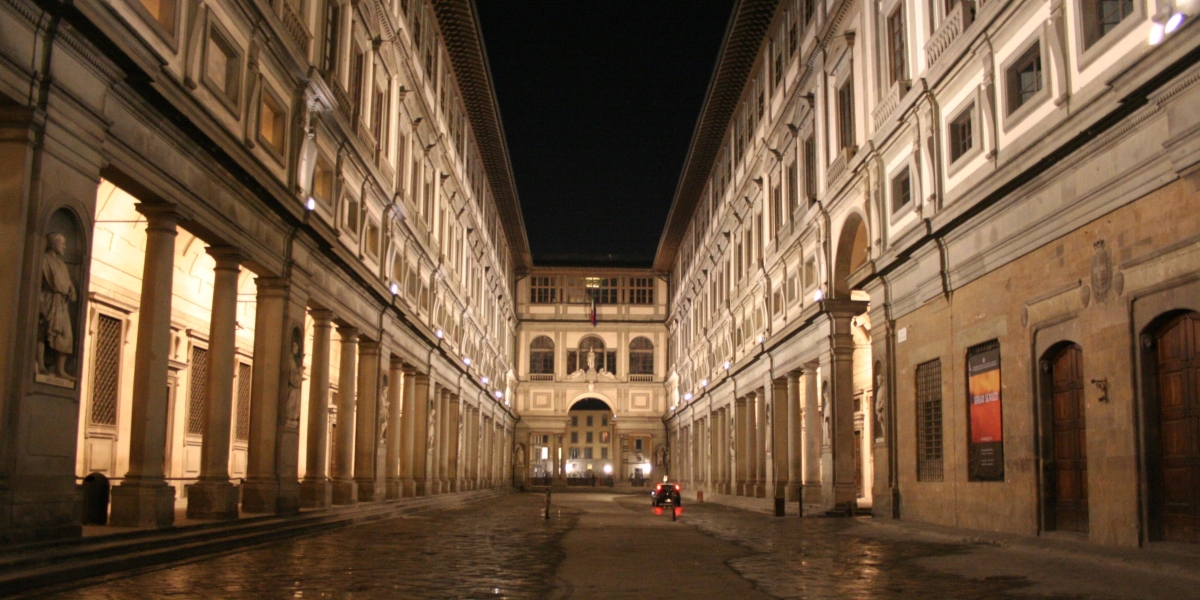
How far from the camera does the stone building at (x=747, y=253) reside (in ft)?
45.7

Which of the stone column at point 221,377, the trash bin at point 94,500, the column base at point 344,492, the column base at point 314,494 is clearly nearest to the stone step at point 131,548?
the stone column at point 221,377

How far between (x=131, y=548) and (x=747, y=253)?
3695 centimetres

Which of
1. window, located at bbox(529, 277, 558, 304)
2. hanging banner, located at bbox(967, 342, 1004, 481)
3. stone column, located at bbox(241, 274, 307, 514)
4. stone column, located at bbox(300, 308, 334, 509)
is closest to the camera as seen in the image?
hanging banner, located at bbox(967, 342, 1004, 481)

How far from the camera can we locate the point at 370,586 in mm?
11812

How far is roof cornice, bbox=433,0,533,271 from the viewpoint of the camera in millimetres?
45281

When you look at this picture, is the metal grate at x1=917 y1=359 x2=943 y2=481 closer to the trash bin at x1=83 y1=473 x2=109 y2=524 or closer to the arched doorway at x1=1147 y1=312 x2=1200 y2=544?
the arched doorway at x1=1147 y1=312 x2=1200 y2=544

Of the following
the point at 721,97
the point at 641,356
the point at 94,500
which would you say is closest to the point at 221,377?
the point at 94,500

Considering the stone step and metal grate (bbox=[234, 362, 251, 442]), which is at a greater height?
metal grate (bbox=[234, 362, 251, 442])

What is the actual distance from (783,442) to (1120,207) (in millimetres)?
27269

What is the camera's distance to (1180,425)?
47.8 feet

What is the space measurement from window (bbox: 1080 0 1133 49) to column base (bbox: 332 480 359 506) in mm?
23420

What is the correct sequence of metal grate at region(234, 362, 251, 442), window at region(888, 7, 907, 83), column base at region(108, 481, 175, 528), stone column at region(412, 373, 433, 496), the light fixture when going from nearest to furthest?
1. the light fixture
2. column base at region(108, 481, 175, 528)
3. window at region(888, 7, 907, 83)
4. metal grate at region(234, 362, 251, 442)
5. stone column at region(412, 373, 433, 496)

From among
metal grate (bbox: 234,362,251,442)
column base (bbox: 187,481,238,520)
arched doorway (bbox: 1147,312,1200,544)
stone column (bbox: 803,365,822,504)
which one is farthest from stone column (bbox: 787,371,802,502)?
arched doorway (bbox: 1147,312,1200,544)

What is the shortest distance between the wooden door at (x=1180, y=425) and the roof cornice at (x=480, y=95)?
3455cm
